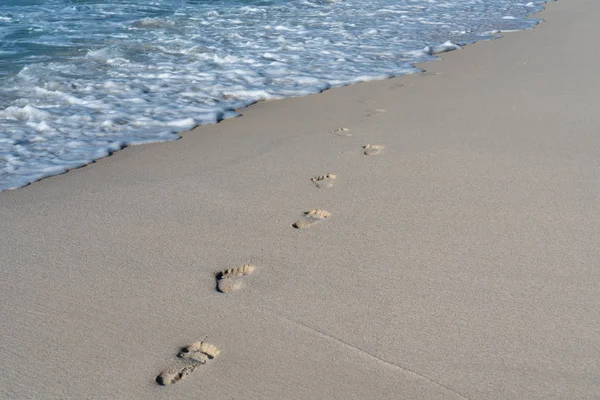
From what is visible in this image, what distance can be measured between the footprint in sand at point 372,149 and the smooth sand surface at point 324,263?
42mm

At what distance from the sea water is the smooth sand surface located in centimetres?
52

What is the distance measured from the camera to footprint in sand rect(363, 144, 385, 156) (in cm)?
404

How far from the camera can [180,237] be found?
3.10m

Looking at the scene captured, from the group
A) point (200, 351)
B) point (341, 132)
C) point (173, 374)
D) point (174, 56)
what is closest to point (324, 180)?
point (341, 132)

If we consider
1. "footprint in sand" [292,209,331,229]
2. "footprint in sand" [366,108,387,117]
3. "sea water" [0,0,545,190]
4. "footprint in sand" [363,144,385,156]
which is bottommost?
"sea water" [0,0,545,190]

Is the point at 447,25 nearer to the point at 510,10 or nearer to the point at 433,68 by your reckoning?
the point at 510,10

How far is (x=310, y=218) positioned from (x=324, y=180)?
0.49m

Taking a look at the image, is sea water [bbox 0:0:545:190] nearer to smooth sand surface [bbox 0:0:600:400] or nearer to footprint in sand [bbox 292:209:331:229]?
smooth sand surface [bbox 0:0:600:400]

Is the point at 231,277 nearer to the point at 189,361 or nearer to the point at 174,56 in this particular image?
the point at 189,361

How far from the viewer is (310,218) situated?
3236 millimetres

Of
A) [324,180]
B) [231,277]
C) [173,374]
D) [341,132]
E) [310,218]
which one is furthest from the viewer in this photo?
[341,132]

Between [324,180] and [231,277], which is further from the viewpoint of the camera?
[324,180]

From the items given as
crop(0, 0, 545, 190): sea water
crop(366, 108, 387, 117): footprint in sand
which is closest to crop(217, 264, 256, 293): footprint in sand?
crop(0, 0, 545, 190): sea water

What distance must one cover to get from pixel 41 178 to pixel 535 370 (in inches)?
111
